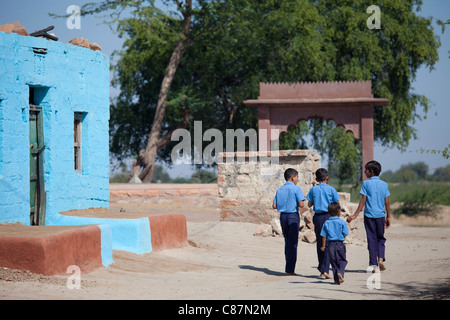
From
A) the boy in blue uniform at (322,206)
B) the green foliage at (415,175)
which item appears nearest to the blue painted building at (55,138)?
the boy in blue uniform at (322,206)

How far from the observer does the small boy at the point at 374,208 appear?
371 inches

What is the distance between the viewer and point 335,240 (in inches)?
347

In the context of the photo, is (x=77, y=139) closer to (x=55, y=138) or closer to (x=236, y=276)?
(x=55, y=138)

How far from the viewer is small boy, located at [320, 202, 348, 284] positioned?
866 centimetres

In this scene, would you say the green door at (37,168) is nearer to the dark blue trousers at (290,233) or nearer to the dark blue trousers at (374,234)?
the dark blue trousers at (290,233)

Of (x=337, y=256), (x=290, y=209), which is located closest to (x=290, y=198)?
(x=290, y=209)

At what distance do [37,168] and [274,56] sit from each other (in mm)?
16783

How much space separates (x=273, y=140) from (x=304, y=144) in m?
8.87

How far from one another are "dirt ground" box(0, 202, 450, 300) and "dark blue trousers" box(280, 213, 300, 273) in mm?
263

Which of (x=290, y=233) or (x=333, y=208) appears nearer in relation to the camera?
(x=333, y=208)

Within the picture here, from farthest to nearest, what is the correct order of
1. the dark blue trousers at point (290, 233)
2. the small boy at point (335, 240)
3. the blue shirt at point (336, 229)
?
1. the dark blue trousers at point (290, 233)
2. the blue shirt at point (336, 229)
3. the small boy at point (335, 240)

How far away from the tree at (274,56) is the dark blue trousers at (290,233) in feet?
55.7
